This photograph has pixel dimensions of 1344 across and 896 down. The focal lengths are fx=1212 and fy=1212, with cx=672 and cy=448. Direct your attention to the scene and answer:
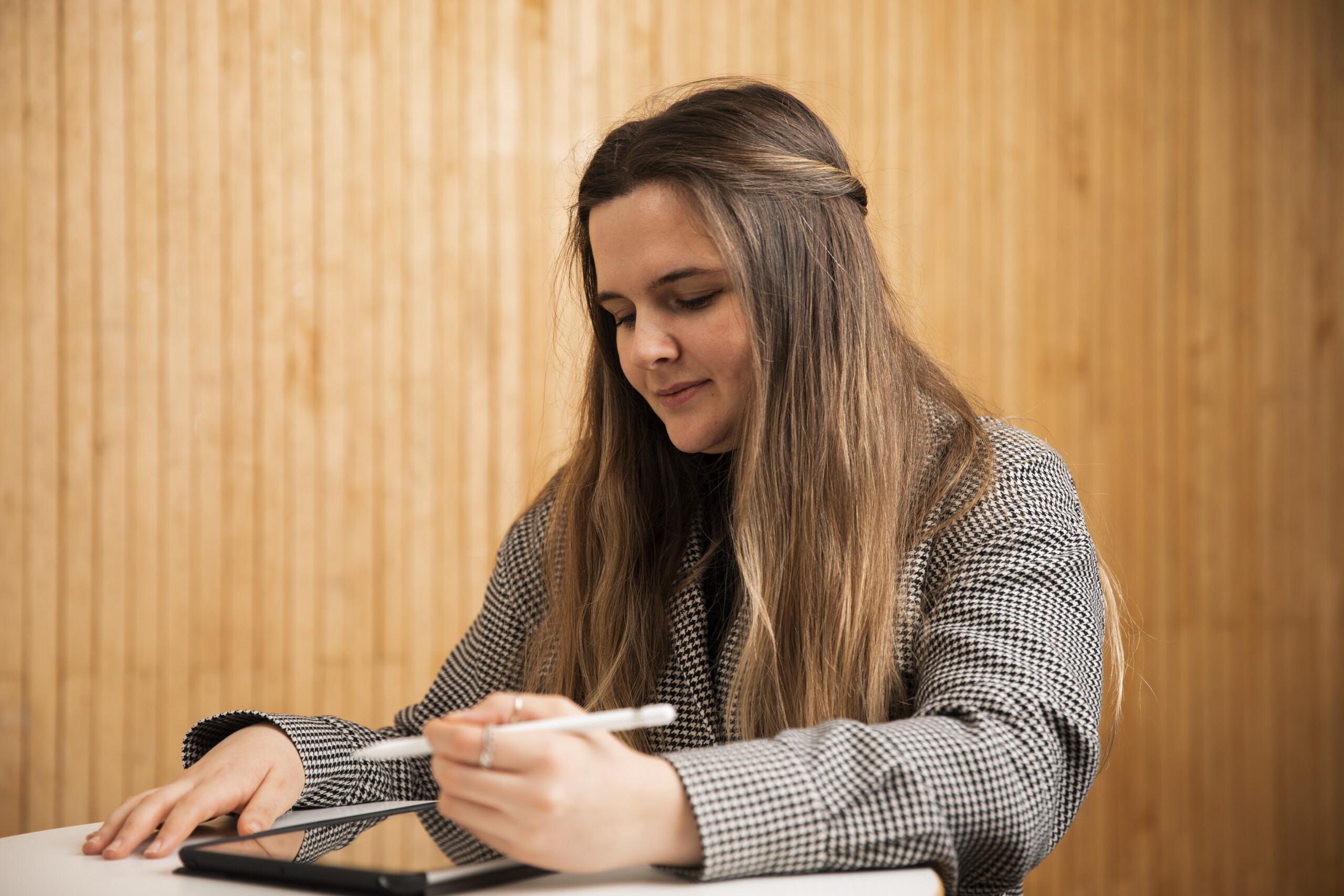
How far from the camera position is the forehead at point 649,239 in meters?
1.25

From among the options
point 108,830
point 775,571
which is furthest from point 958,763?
point 108,830

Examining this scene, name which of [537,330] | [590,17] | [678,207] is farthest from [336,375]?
[678,207]

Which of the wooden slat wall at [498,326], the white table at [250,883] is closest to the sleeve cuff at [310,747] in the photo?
the white table at [250,883]

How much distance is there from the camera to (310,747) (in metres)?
1.15

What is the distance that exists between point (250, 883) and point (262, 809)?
27cm

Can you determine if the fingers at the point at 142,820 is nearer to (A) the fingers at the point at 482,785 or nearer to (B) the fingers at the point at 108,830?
(B) the fingers at the point at 108,830

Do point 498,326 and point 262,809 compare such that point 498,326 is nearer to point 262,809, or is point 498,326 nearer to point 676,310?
point 676,310

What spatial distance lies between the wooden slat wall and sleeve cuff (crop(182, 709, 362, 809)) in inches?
36.5

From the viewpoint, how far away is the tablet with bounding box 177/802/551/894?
0.75 meters

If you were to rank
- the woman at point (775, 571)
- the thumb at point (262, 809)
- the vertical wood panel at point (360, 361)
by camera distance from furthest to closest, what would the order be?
the vertical wood panel at point (360, 361)
the thumb at point (262, 809)
the woman at point (775, 571)

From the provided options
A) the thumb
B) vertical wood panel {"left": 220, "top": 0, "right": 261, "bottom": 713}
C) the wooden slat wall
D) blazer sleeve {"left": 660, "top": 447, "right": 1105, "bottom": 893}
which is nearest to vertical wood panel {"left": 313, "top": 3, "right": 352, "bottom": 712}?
the wooden slat wall

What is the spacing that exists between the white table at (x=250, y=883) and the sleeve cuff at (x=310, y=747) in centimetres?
21

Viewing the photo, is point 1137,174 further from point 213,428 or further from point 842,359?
point 213,428

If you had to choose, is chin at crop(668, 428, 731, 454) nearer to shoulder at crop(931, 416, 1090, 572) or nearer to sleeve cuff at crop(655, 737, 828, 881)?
shoulder at crop(931, 416, 1090, 572)
